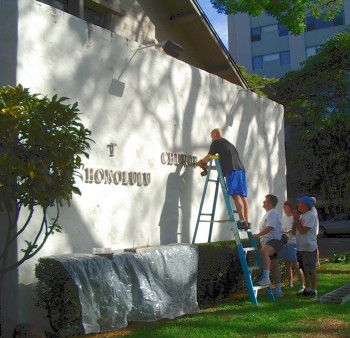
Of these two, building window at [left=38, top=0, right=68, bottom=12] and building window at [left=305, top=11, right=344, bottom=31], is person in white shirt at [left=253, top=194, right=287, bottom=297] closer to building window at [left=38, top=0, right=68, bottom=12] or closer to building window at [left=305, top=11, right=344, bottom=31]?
building window at [left=38, top=0, right=68, bottom=12]

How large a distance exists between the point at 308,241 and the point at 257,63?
41.9 m

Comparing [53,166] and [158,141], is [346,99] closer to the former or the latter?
[158,141]

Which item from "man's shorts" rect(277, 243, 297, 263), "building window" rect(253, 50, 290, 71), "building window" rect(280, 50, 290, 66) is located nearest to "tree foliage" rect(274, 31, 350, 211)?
"man's shorts" rect(277, 243, 297, 263)

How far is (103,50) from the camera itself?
8.09 meters

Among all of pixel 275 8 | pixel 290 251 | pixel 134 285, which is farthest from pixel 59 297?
pixel 275 8

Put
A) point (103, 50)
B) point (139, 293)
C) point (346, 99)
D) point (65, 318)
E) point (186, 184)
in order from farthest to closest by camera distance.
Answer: point (346, 99), point (186, 184), point (103, 50), point (139, 293), point (65, 318)

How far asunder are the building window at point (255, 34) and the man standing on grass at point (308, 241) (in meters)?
42.2

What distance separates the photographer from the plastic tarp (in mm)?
6488

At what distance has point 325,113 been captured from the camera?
69.4 feet

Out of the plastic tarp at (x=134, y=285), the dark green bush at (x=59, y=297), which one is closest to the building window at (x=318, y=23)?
the plastic tarp at (x=134, y=285)

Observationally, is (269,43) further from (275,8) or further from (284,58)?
(275,8)

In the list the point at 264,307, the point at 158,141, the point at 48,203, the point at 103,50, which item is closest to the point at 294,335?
the point at 264,307

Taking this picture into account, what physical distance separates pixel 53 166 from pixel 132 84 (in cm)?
357

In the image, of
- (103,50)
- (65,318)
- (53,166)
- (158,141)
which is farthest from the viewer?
(158,141)
